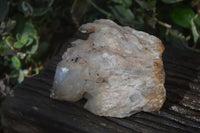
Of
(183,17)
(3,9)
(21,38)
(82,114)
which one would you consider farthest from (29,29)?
(183,17)

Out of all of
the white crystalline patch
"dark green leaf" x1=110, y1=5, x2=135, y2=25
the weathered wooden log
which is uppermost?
"dark green leaf" x1=110, y1=5, x2=135, y2=25

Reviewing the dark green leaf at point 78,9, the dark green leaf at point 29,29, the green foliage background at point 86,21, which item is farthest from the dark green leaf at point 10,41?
the dark green leaf at point 78,9

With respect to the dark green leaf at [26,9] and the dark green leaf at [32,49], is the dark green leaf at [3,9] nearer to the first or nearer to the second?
the dark green leaf at [26,9]

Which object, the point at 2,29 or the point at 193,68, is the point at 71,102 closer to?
the point at 193,68

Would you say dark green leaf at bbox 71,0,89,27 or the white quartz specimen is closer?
the white quartz specimen

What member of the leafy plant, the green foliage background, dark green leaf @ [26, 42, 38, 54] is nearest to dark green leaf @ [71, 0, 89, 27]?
the green foliage background

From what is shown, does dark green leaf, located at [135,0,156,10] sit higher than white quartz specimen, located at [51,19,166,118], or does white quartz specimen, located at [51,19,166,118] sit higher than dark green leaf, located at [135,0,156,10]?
dark green leaf, located at [135,0,156,10]

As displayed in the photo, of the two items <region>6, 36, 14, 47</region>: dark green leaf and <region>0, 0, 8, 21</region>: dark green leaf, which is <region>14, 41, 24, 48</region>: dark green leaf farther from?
<region>0, 0, 8, 21</region>: dark green leaf
